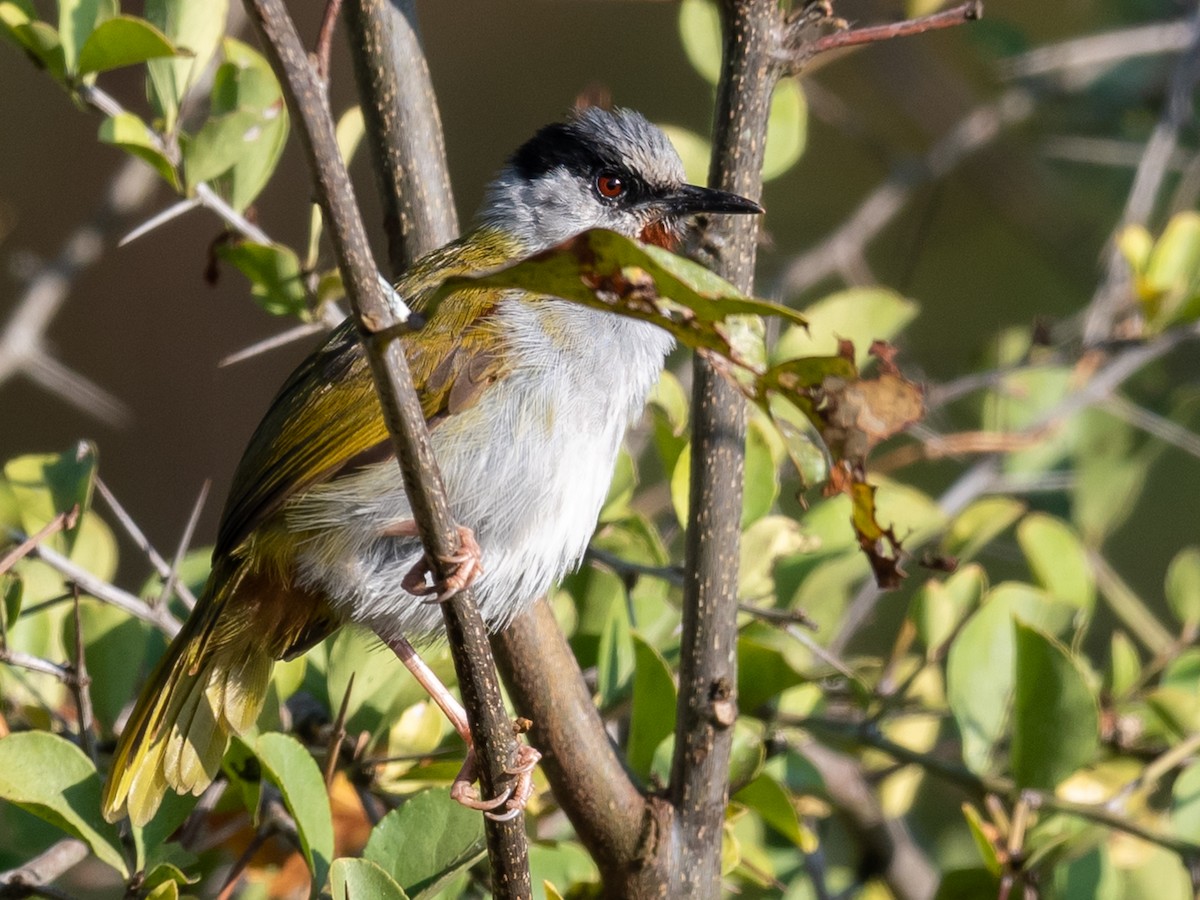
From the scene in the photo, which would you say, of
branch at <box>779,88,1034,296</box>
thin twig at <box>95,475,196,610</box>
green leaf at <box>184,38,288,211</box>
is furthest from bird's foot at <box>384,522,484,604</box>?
branch at <box>779,88,1034,296</box>

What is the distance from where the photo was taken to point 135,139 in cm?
264

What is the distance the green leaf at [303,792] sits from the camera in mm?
2076

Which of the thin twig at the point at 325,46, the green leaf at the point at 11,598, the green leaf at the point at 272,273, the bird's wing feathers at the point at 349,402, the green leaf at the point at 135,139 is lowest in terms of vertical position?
the green leaf at the point at 11,598

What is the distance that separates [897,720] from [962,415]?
2.46 metres

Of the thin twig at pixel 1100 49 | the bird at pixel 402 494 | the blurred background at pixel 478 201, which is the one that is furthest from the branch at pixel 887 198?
the bird at pixel 402 494

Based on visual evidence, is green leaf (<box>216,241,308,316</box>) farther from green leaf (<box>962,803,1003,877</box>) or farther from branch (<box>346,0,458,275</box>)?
green leaf (<box>962,803,1003,877</box>)

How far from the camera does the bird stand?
2559 mm

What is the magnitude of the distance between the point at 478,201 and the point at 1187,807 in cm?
564

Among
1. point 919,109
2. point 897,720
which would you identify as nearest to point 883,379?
point 897,720

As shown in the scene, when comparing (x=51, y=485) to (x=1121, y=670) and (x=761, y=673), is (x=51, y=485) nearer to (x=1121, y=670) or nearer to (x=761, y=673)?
(x=761, y=673)

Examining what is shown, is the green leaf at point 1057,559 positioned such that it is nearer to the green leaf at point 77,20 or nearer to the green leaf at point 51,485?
the green leaf at point 51,485

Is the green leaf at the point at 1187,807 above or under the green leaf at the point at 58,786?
under

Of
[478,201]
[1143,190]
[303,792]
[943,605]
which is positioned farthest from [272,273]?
[478,201]

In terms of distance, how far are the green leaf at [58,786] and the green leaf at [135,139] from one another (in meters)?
1.15
